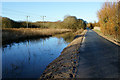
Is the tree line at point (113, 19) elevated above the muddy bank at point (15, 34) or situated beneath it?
elevated above

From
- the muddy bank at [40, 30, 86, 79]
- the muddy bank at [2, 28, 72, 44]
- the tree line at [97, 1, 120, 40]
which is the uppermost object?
the tree line at [97, 1, 120, 40]

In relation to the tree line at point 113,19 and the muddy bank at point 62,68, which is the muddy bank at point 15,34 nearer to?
the muddy bank at point 62,68

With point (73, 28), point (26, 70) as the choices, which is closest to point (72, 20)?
point (73, 28)

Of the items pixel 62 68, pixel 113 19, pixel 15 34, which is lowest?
pixel 62 68

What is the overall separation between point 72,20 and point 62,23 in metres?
5.66

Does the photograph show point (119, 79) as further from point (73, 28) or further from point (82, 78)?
point (73, 28)

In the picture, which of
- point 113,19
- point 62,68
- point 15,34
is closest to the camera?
point 62,68

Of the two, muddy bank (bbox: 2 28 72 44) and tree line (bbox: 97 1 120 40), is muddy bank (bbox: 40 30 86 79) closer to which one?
tree line (bbox: 97 1 120 40)

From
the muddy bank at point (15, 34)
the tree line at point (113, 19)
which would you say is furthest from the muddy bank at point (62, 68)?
the muddy bank at point (15, 34)

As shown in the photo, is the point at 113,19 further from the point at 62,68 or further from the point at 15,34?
the point at 15,34

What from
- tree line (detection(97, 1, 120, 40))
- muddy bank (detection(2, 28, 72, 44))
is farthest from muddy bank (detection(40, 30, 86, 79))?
muddy bank (detection(2, 28, 72, 44))

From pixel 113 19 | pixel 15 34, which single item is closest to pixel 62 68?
pixel 113 19

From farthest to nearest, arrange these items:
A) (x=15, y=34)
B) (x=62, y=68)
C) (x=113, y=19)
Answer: (x=15, y=34)
(x=113, y=19)
(x=62, y=68)

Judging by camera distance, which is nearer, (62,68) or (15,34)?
(62,68)
